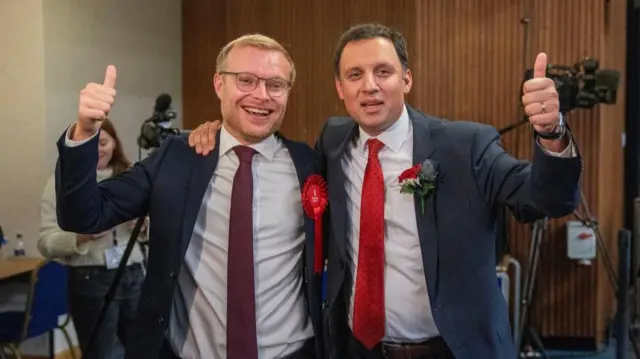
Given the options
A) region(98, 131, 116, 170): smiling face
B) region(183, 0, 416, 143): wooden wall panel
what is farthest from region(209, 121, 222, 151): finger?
region(183, 0, 416, 143): wooden wall panel

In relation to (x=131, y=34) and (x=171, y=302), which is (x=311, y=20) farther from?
(x=171, y=302)

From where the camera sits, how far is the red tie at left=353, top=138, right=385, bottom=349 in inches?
78.3

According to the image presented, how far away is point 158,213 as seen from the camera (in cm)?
198

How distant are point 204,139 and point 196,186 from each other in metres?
0.17

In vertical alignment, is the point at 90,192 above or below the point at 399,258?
above

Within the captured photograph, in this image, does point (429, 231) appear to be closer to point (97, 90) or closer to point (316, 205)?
point (316, 205)

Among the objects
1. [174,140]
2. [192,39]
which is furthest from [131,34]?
[174,140]

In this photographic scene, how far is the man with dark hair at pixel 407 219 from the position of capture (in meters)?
1.91

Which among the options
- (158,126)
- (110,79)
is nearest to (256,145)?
(110,79)

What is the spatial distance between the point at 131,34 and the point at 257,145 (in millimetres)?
3701

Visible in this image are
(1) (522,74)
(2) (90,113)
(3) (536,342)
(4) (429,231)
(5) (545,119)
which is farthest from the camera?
(1) (522,74)

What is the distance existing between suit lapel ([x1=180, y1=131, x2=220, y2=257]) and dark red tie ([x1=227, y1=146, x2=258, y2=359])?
0.10 meters

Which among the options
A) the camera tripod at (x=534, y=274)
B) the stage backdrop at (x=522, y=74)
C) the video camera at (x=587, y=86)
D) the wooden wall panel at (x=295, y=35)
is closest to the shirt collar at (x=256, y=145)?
the video camera at (x=587, y=86)

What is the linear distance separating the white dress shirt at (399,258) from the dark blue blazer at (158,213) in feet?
0.67
